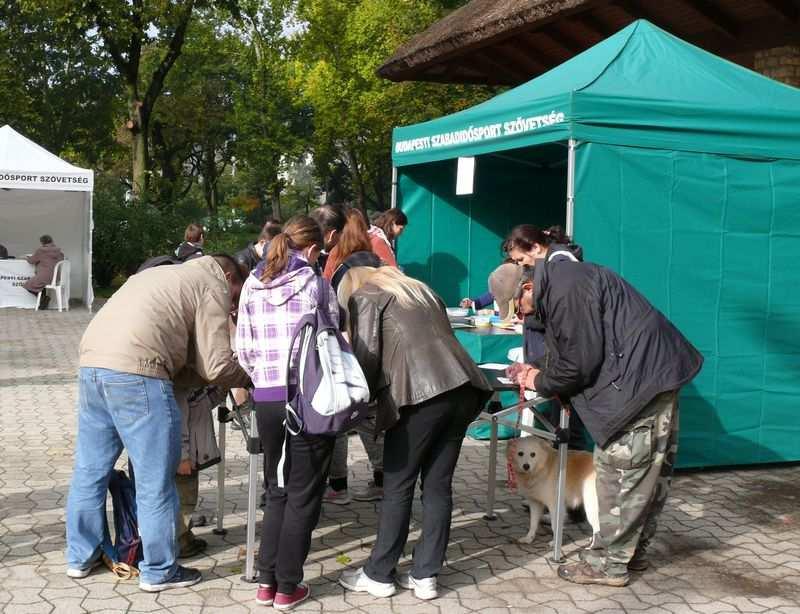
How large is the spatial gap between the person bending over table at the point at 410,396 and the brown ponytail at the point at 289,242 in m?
0.26

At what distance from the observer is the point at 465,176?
7.60 m

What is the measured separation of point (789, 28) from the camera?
8133mm

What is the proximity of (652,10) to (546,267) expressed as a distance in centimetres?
580

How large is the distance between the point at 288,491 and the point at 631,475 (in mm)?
1512

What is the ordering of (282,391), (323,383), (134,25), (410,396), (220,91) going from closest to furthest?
(323,383)
(282,391)
(410,396)
(134,25)
(220,91)

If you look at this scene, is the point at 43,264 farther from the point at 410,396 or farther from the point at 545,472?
the point at 410,396

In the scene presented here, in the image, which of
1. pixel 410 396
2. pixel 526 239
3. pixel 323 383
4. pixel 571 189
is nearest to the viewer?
pixel 323 383

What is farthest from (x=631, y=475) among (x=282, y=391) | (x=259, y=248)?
(x=259, y=248)

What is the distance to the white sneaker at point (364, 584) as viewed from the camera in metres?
4.06

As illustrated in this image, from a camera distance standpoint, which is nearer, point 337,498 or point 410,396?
point 410,396

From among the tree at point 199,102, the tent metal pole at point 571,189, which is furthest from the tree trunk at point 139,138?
the tent metal pole at point 571,189

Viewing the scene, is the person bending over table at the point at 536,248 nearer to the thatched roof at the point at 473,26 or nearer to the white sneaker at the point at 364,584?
the white sneaker at the point at 364,584

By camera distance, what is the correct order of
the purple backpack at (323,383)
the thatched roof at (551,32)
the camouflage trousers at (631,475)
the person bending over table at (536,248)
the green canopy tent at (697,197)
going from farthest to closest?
the thatched roof at (551,32), the green canopy tent at (697,197), the person bending over table at (536,248), the camouflage trousers at (631,475), the purple backpack at (323,383)

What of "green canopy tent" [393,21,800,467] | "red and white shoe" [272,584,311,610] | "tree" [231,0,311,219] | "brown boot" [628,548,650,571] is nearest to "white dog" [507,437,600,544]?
"brown boot" [628,548,650,571]
